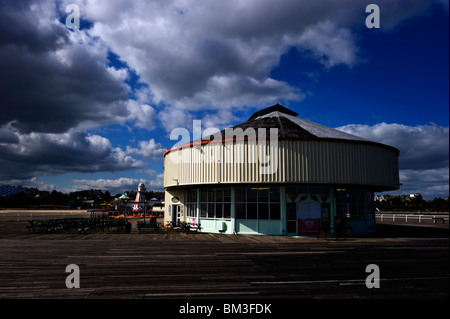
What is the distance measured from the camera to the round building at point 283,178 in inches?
914

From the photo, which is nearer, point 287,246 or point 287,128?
point 287,246

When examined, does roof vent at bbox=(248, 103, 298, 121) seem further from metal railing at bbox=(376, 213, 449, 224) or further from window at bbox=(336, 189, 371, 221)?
metal railing at bbox=(376, 213, 449, 224)

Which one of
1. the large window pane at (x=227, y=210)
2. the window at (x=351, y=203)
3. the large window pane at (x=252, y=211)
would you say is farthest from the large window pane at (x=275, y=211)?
the window at (x=351, y=203)

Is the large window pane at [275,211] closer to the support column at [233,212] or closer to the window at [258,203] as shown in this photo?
the window at [258,203]

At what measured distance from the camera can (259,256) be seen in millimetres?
15211

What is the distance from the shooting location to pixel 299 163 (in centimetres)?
2308

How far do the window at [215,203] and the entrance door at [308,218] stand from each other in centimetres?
559

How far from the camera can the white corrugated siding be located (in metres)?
23.0

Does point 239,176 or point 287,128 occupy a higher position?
point 287,128

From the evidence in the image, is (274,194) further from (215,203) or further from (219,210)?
(215,203)

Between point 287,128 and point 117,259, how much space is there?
17.3m
